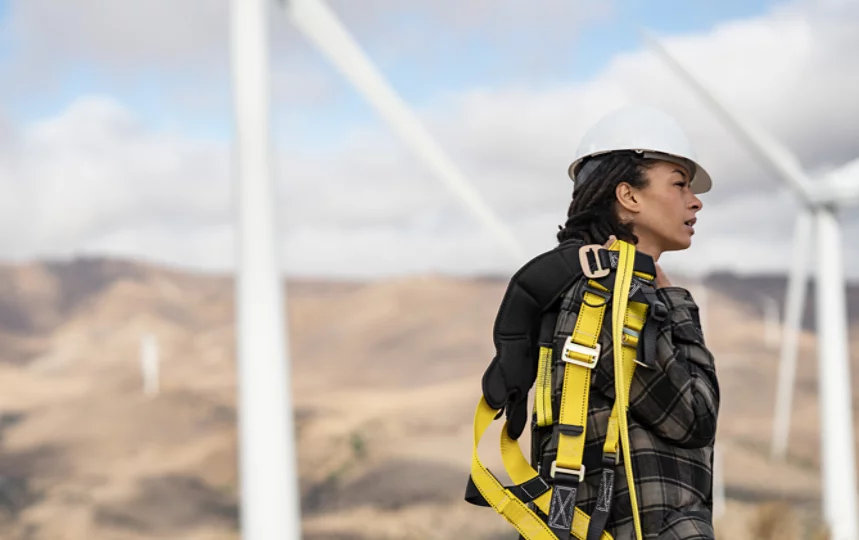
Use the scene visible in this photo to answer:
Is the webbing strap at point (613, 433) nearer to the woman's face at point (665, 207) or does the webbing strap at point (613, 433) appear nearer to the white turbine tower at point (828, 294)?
the woman's face at point (665, 207)

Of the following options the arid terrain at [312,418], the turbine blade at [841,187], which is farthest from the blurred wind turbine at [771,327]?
the turbine blade at [841,187]

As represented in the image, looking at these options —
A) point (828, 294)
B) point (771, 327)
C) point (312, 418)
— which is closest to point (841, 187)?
point (828, 294)

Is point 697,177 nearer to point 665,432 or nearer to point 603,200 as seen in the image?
point 603,200

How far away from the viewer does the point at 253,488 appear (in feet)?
43.3

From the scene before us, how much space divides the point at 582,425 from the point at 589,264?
466mm

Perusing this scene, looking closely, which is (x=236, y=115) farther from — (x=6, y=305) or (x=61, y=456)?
(x=6, y=305)

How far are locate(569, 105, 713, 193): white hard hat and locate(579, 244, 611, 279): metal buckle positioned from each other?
0.34 metres

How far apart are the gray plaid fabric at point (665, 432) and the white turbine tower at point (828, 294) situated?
14.8m

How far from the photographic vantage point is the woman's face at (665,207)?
3111mm

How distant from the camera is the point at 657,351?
9.39 feet

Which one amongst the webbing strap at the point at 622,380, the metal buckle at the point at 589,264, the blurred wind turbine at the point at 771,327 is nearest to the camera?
the webbing strap at the point at 622,380

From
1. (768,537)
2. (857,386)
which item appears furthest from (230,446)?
(857,386)

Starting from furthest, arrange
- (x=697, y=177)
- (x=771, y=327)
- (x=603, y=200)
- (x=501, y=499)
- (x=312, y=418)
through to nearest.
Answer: (x=771, y=327)
(x=312, y=418)
(x=697, y=177)
(x=603, y=200)
(x=501, y=499)

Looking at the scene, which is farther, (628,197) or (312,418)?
(312,418)
